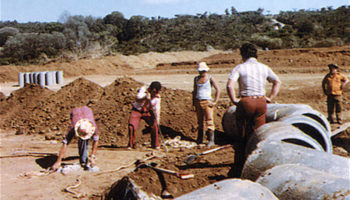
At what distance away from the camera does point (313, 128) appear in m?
6.90

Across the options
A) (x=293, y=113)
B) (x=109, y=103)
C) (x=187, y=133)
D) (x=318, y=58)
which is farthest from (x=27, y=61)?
(x=293, y=113)

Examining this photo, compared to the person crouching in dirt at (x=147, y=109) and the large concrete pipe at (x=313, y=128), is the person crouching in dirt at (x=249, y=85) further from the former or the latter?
the person crouching in dirt at (x=147, y=109)

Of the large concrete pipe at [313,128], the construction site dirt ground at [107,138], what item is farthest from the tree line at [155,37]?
the large concrete pipe at [313,128]

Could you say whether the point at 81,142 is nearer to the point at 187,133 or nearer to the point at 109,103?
the point at 187,133

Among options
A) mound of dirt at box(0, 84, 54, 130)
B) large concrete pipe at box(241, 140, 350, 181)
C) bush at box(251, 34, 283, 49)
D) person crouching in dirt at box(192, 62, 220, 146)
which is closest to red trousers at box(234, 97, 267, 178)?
large concrete pipe at box(241, 140, 350, 181)

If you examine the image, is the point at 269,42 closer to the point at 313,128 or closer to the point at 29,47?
the point at 29,47

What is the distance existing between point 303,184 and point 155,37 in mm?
54374

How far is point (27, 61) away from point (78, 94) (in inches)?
1046

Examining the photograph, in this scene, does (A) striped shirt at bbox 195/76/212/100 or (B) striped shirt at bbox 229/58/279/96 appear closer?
(B) striped shirt at bbox 229/58/279/96

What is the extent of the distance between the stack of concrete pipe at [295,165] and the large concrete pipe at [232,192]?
1.42 feet

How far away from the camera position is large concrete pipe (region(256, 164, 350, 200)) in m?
3.30

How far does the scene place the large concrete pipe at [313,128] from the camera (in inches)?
251

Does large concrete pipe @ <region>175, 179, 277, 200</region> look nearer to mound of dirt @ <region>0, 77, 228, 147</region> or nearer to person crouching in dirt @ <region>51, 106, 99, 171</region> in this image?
person crouching in dirt @ <region>51, 106, 99, 171</region>

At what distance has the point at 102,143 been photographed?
9.02 meters
